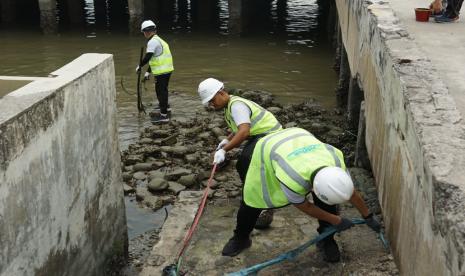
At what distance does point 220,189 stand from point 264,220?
1867 mm

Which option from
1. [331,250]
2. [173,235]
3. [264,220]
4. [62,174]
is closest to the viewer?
[62,174]

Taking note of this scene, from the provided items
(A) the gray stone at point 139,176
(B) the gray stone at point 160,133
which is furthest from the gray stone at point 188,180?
(B) the gray stone at point 160,133

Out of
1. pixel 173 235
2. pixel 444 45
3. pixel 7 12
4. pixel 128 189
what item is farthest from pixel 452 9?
pixel 7 12

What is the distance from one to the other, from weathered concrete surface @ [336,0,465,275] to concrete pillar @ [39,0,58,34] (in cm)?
1456

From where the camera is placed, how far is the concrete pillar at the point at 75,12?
778 inches

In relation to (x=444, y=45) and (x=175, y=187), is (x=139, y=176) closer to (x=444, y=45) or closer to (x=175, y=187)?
(x=175, y=187)

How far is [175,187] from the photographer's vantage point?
286 inches

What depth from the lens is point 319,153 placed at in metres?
3.81

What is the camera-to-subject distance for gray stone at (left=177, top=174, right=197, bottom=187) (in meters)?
7.31

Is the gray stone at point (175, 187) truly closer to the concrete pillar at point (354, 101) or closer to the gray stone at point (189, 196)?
the gray stone at point (189, 196)

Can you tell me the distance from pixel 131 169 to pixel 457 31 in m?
4.79

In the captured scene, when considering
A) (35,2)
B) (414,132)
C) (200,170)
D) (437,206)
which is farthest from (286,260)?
(35,2)

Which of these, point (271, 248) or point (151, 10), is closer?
point (271, 248)

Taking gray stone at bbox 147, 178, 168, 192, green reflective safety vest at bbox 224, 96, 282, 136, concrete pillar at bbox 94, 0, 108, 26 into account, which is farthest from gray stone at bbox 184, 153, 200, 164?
concrete pillar at bbox 94, 0, 108, 26
